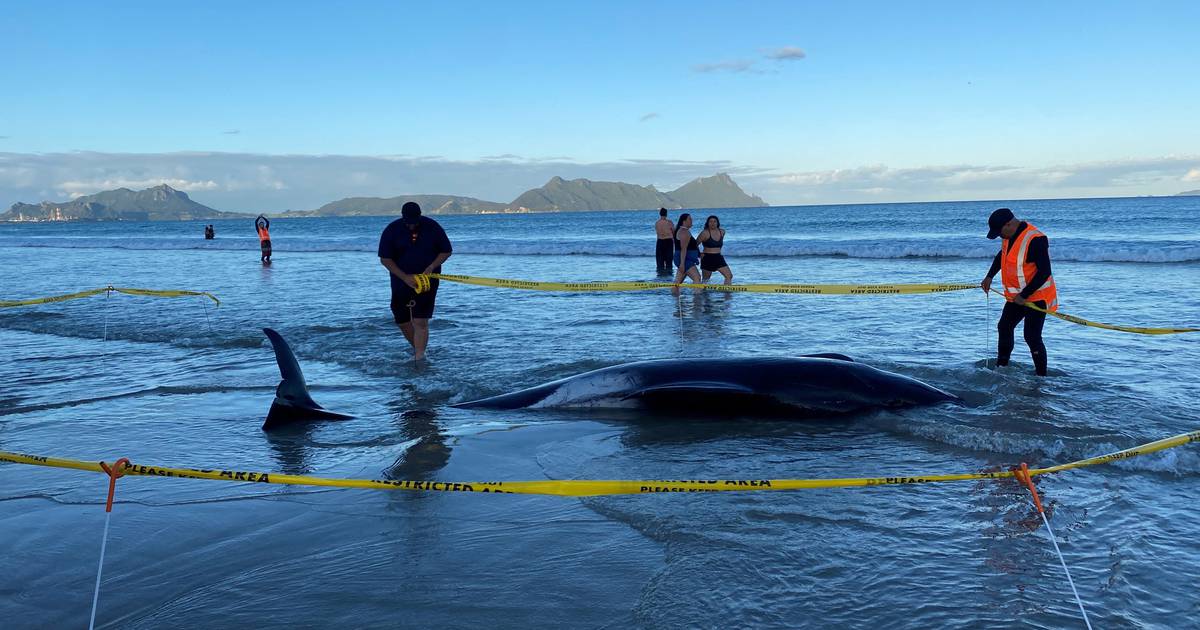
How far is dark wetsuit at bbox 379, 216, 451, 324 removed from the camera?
909 centimetres

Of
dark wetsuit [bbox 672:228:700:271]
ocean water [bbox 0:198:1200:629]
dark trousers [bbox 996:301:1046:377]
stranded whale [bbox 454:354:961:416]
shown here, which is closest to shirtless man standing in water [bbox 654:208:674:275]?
dark wetsuit [bbox 672:228:700:271]

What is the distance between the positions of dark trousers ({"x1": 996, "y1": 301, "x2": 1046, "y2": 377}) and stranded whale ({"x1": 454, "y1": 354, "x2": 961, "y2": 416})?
1.68m

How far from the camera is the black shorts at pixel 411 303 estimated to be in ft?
30.2

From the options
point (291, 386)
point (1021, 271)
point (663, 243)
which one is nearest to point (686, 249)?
point (663, 243)

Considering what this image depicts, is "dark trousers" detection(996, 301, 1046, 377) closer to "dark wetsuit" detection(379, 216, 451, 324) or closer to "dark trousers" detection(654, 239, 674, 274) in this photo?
"dark wetsuit" detection(379, 216, 451, 324)

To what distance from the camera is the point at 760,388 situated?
21.3 feet

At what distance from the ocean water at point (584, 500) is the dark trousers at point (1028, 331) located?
0.27 metres

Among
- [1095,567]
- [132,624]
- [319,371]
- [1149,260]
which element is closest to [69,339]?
[319,371]

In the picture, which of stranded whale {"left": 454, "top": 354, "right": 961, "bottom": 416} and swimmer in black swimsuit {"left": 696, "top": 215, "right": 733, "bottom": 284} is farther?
swimmer in black swimsuit {"left": 696, "top": 215, "right": 733, "bottom": 284}

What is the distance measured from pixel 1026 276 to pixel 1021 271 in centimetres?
7

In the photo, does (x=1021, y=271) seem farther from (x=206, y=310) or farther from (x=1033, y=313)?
(x=206, y=310)

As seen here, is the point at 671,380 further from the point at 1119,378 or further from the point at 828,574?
the point at 1119,378

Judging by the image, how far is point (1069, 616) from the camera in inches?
128

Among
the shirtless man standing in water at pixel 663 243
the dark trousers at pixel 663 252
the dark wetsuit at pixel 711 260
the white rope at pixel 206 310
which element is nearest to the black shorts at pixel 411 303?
the white rope at pixel 206 310
